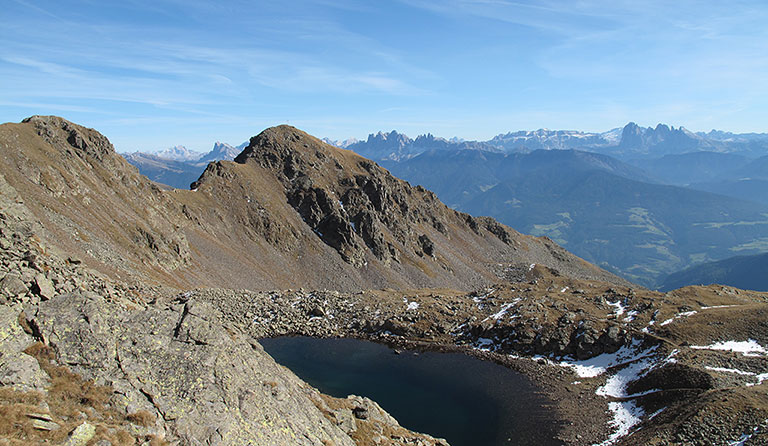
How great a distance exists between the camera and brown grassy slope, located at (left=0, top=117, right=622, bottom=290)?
3627 inches

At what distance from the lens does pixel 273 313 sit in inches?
3905

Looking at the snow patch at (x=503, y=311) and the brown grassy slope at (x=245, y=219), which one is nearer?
the brown grassy slope at (x=245, y=219)

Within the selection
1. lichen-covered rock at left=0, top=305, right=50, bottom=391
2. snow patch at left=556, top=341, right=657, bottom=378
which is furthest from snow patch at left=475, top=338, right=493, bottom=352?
lichen-covered rock at left=0, top=305, right=50, bottom=391

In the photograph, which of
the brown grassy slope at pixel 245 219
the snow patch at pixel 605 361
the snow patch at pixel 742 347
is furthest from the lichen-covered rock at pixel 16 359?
the snow patch at pixel 742 347

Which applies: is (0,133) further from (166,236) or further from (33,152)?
(166,236)

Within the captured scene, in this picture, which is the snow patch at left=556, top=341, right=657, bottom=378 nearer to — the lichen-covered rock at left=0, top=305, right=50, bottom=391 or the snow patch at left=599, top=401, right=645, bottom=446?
the snow patch at left=599, top=401, right=645, bottom=446

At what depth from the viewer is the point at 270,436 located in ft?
92.7

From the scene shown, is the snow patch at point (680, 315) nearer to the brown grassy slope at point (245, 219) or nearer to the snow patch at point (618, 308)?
the snow patch at point (618, 308)

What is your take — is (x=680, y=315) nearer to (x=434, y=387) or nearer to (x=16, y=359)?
(x=434, y=387)

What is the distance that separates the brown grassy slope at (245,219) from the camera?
9212cm

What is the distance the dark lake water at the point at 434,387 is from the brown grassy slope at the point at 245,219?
39.5 meters

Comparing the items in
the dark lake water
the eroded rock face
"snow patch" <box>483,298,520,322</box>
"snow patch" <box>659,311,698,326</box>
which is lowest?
Result: the dark lake water

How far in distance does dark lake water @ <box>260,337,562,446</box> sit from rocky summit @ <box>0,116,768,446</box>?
14.8ft

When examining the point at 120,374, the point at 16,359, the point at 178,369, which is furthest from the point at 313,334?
the point at 16,359
